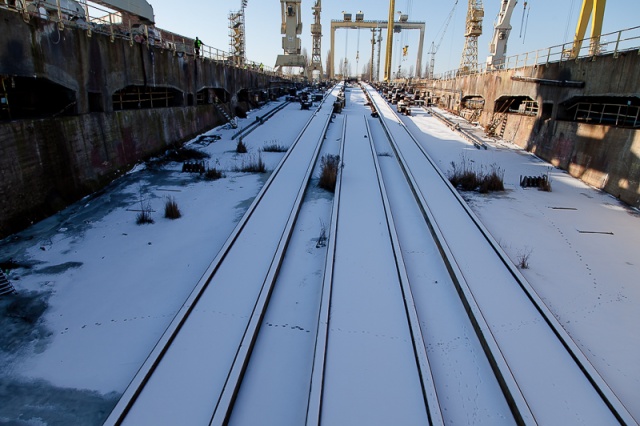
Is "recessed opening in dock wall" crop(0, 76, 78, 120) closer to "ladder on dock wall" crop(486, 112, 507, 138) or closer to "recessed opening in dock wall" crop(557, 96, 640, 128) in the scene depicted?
"recessed opening in dock wall" crop(557, 96, 640, 128)

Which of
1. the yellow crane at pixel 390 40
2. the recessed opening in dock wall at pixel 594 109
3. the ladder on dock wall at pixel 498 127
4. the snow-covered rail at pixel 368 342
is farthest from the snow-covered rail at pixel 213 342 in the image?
the yellow crane at pixel 390 40

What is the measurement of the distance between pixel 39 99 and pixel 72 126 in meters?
1.16

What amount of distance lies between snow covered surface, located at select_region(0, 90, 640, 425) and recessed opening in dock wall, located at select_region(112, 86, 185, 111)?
3733 millimetres

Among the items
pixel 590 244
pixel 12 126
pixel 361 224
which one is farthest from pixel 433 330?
pixel 12 126

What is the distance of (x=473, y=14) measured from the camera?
46250 mm

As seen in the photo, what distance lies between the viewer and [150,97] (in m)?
13.1

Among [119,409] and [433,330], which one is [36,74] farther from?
[433,330]

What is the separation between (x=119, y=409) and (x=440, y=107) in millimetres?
34355

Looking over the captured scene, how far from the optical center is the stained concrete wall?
6.64 m

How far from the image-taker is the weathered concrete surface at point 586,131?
30.3ft

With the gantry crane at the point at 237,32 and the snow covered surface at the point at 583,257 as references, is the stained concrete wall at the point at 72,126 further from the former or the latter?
the gantry crane at the point at 237,32

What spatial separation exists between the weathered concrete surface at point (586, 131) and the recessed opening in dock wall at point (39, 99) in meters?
13.3

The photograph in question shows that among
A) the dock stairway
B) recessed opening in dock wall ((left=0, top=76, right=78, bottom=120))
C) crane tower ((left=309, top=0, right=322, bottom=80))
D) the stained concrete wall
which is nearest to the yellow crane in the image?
crane tower ((left=309, top=0, right=322, bottom=80))

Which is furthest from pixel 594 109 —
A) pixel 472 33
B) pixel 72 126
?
pixel 472 33
